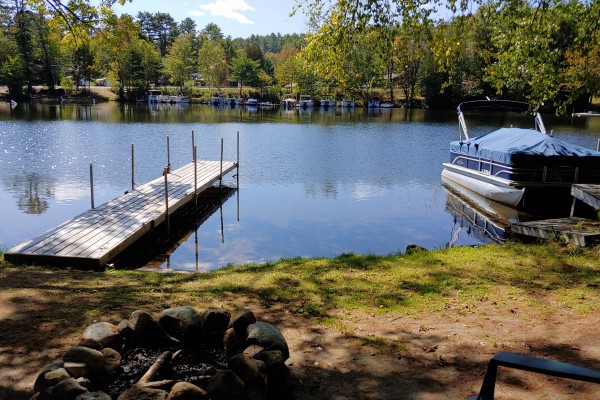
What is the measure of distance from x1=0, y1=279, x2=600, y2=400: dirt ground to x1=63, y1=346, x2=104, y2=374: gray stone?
0.50 metres

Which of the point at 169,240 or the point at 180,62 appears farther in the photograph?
the point at 180,62

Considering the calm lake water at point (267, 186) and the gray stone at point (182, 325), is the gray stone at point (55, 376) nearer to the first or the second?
the gray stone at point (182, 325)

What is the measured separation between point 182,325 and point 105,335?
75cm

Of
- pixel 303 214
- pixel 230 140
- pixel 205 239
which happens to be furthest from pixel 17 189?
pixel 230 140

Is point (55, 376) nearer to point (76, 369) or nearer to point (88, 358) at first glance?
point (76, 369)

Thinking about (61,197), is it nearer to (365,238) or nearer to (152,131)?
(365,238)

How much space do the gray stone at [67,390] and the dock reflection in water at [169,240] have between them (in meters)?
7.44

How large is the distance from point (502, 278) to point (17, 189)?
19.2m

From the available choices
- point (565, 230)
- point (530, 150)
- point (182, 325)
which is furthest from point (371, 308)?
point (530, 150)

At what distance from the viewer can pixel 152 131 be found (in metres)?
38.7

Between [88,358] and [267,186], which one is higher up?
[88,358]

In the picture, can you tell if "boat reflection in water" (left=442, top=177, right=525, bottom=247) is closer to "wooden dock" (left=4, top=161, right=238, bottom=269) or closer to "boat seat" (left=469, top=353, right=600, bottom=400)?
"wooden dock" (left=4, top=161, right=238, bottom=269)

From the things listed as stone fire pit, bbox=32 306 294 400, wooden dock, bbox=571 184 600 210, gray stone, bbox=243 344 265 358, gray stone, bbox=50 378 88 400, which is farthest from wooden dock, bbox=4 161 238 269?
wooden dock, bbox=571 184 600 210

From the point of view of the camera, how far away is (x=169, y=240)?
14.7 m
